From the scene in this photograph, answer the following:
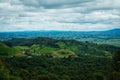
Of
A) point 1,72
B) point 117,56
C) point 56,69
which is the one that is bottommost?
point 56,69

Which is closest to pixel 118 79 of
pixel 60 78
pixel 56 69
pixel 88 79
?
pixel 88 79

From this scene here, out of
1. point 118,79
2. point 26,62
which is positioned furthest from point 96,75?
point 26,62

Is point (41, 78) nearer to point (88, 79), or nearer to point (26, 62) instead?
point (88, 79)

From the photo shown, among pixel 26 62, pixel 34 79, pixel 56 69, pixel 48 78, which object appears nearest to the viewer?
pixel 34 79

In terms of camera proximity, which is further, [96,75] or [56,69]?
[56,69]

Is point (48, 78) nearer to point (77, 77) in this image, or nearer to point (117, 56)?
point (77, 77)

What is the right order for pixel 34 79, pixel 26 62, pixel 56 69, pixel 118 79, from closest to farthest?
pixel 118 79
pixel 34 79
pixel 56 69
pixel 26 62

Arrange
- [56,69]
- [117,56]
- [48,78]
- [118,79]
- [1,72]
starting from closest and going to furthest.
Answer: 1. [118,79]
2. [117,56]
3. [1,72]
4. [48,78]
5. [56,69]

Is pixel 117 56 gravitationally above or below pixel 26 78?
above

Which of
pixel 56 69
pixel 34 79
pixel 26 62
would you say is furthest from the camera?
pixel 26 62
